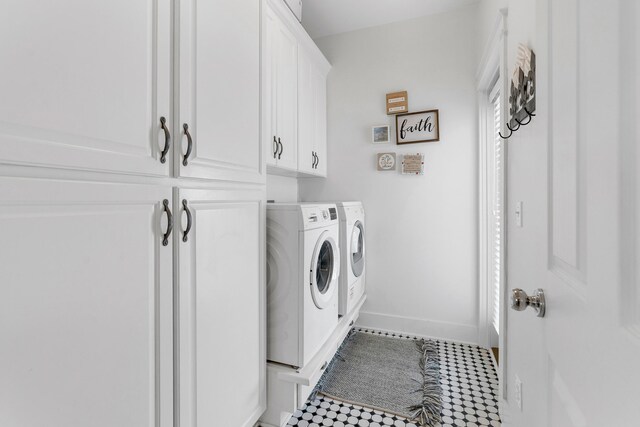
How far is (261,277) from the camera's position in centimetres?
143

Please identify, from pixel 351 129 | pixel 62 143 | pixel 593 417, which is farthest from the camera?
pixel 351 129

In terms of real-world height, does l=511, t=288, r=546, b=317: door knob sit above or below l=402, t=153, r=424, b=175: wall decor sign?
below

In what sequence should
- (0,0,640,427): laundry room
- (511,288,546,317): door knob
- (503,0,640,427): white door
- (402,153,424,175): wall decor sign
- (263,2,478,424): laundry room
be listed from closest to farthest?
(503,0,640,427): white door < (0,0,640,427): laundry room < (511,288,546,317): door knob < (263,2,478,424): laundry room < (402,153,424,175): wall decor sign

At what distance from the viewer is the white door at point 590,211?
0.37 metres

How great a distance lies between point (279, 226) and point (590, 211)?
4.07 feet

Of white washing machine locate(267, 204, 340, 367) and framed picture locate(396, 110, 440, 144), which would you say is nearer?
white washing machine locate(267, 204, 340, 367)

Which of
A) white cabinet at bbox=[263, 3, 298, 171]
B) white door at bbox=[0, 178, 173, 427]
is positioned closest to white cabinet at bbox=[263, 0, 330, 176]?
white cabinet at bbox=[263, 3, 298, 171]

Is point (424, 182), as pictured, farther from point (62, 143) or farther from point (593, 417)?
point (62, 143)

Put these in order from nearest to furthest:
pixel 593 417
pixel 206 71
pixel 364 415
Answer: pixel 593 417 → pixel 206 71 → pixel 364 415

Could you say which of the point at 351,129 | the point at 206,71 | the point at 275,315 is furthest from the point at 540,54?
the point at 351,129

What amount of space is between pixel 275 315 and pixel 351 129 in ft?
6.26

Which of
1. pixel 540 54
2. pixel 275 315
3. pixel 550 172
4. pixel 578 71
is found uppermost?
pixel 540 54

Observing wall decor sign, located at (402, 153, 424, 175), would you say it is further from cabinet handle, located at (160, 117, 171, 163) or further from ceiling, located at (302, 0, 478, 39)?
cabinet handle, located at (160, 117, 171, 163)

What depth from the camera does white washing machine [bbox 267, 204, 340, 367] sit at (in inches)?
58.7
